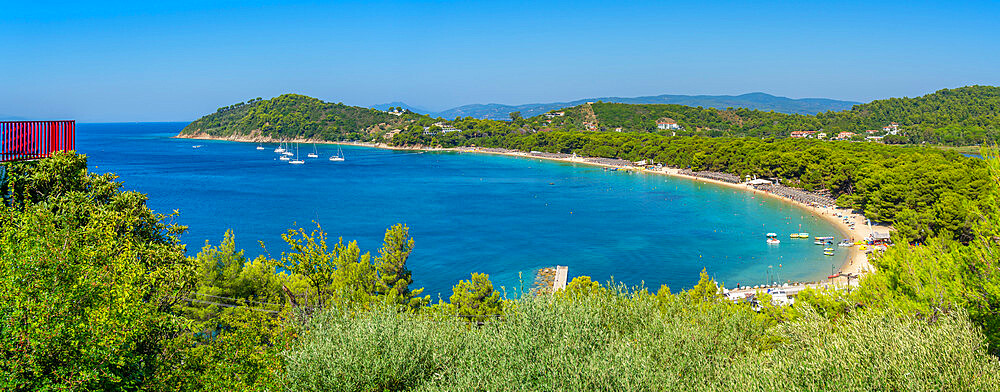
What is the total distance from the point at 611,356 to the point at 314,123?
17601 centimetres

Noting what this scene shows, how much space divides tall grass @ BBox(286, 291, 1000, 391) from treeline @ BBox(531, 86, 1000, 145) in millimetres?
132597

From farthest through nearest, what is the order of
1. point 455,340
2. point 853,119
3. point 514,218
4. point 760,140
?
1. point 853,119
2. point 760,140
3. point 514,218
4. point 455,340

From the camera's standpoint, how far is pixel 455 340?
9859mm

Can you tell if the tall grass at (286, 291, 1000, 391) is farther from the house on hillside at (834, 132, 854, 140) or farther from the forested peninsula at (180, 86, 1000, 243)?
the house on hillside at (834, 132, 854, 140)

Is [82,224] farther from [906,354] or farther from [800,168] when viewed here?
[800,168]

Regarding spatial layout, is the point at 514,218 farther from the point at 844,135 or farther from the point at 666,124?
the point at 666,124

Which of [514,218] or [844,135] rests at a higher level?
[844,135]

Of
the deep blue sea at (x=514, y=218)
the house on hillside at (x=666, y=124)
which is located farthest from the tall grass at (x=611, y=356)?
the house on hillside at (x=666, y=124)

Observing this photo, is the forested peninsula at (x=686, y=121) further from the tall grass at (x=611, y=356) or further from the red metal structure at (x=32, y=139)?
the tall grass at (x=611, y=356)

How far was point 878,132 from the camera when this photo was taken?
457 feet

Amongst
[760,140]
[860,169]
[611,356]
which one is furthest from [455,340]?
[760,140]

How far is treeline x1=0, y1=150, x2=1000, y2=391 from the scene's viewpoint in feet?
23.3

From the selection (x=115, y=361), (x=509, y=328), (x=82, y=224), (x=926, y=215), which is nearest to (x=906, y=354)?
(x=509, y=328)

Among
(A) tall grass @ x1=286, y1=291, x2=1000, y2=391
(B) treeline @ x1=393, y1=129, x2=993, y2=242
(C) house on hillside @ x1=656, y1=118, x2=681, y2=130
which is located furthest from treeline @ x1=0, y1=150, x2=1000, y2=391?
(C) house on hillside @ x1=656, y1=118, x2=681, y2=130
